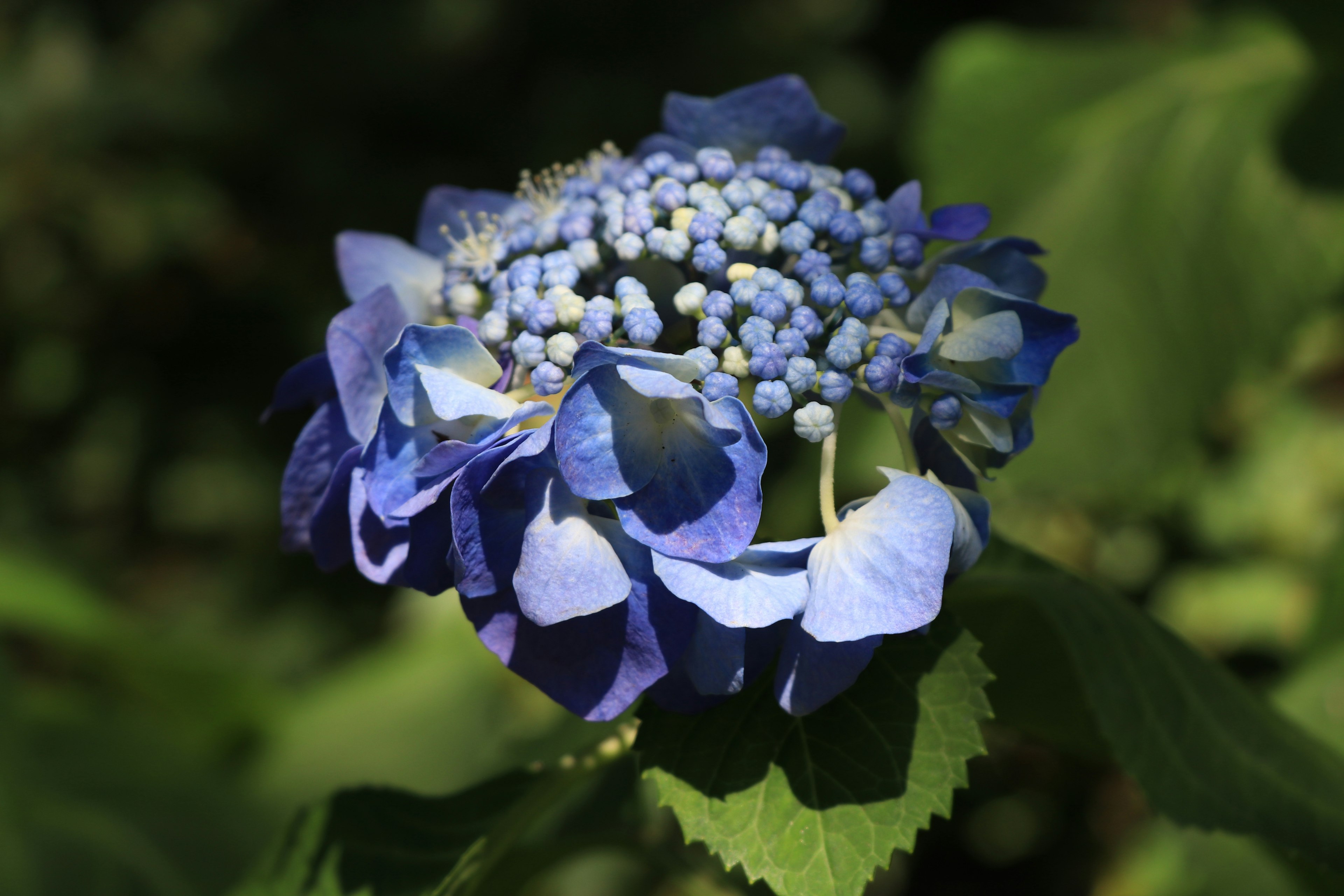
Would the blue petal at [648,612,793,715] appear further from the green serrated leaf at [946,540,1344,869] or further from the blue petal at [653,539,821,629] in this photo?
the green serrated leaf at [946,540,1344,869]

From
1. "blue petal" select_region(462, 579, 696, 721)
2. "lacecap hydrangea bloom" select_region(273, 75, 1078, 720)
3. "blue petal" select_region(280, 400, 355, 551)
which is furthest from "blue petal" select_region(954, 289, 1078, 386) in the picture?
"blue petal" select_region(280, 400, 355, 551)

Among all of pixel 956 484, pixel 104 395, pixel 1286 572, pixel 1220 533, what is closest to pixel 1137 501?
pixel 1220 533

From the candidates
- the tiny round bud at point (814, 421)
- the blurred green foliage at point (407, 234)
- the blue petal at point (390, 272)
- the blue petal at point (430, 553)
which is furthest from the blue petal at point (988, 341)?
the blurred green foliage at point (407, 234)

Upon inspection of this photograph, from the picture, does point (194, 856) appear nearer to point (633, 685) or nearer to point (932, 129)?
point (633, 685)

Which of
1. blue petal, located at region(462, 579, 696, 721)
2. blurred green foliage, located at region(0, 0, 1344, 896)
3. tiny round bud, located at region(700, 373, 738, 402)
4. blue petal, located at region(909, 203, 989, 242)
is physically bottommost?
blurred green foliage, located at region(0, 0, 1344, 896)

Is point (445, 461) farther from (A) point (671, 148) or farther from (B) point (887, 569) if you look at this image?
(A) point (671, 148)

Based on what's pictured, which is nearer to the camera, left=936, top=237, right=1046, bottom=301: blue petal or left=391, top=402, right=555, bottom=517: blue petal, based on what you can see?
left=391, top=402, right=555, bottom=517: blue petal
